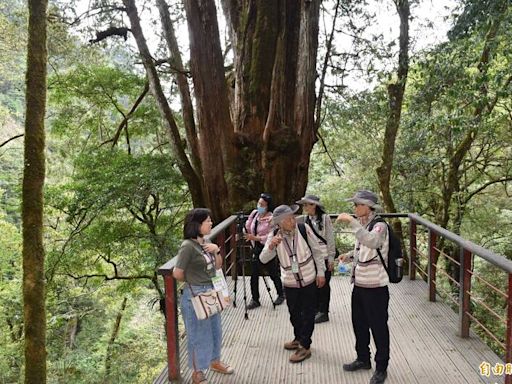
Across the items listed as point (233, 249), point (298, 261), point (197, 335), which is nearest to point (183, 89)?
point (233, 249)

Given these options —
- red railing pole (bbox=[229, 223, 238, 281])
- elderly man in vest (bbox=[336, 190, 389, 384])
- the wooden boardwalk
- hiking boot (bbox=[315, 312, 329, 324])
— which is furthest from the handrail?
red railing pole (bbox=[229, 223, 238, 281])

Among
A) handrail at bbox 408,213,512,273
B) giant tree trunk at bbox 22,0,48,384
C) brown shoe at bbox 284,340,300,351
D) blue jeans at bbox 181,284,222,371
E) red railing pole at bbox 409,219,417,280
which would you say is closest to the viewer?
handrail at bbox 408,213,512,273

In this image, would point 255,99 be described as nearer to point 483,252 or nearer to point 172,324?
point 483,252

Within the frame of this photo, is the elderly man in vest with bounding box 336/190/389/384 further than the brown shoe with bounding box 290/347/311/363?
No

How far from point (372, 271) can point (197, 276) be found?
4.48 ft

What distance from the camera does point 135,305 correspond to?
811 inches

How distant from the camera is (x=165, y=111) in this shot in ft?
30.3

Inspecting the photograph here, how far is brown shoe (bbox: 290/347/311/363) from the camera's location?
420 centimetres

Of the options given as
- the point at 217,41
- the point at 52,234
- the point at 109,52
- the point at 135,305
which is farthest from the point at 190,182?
the point at 135,305

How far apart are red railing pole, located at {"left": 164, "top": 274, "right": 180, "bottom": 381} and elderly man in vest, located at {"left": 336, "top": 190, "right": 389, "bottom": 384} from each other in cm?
143

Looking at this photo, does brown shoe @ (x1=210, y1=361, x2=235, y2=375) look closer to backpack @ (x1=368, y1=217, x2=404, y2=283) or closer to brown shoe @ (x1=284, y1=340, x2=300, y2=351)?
brown shoe @ (x1=284, y1=340, x2=300, y2=351)

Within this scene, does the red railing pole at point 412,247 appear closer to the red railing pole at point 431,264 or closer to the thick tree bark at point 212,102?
the red railing pole at point 431,264

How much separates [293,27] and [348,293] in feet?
17.1

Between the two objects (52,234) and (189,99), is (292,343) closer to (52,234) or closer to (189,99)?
(189,99)
